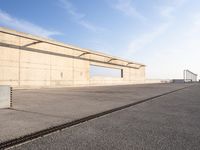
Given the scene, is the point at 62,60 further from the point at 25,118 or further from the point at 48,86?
the point at 25,118

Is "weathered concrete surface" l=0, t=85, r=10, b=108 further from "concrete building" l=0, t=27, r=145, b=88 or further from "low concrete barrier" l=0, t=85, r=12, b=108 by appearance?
"concrete building" l=0, t=27, r=145, b=88

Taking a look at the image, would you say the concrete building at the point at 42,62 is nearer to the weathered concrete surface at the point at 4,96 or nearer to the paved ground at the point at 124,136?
the weathered concrete surface at the point at 4,96

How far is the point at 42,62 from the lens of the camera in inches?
881

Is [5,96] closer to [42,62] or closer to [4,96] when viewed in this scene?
[4,96]

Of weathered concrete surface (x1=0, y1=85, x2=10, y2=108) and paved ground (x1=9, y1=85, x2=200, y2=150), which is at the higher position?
weathered concrete surface (x1=0, y1=85, x2=10, y2=108)

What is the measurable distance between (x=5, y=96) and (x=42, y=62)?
15.4 metres

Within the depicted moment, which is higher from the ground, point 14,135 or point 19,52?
point 19,52

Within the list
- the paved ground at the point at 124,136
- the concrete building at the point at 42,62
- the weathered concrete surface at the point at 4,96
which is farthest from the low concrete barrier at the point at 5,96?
the concrete building at the point at 42,62

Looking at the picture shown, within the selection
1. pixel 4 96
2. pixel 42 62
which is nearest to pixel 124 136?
pixel 4 96

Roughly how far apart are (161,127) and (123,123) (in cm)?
96

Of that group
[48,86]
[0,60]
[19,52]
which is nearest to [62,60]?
[48,86]

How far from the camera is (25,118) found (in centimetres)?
568

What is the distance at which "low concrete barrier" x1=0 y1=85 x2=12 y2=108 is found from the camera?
7348 mm

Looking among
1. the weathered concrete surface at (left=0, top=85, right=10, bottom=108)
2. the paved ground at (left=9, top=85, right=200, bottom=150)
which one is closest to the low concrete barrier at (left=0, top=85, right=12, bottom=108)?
the weathered concrete surface at (left=0, top=85, right=10, bottom=108)
